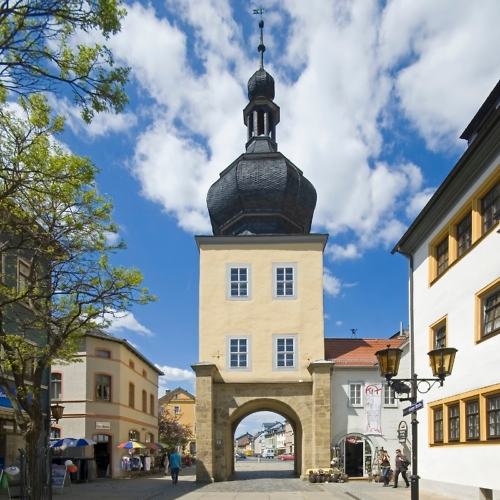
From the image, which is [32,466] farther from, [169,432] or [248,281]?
[169,432]

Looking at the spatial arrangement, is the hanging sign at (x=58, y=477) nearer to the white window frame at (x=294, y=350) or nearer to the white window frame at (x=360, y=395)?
the white window frame at (x=294, y=350)

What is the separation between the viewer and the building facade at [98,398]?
33.3 m

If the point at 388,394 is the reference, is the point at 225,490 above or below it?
below

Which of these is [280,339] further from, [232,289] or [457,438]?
[457,438]

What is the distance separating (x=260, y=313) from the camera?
103 feet

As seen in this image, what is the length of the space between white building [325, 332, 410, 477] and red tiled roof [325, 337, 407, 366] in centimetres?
7

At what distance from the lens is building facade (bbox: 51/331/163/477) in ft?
109

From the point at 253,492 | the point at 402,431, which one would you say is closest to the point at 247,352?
the point at 402,431

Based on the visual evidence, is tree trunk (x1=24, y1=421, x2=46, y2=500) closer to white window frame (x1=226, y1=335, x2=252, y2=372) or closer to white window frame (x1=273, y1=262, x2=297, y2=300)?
white window frame (x1=226, y1=335, x2=252, y2=372)

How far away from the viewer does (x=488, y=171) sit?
15.7 metres

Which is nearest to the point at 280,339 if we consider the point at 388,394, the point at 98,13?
the point at 388,394

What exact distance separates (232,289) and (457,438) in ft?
51.7

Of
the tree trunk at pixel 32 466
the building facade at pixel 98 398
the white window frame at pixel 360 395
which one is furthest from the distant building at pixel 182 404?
the tree trunk at pixel 32 466

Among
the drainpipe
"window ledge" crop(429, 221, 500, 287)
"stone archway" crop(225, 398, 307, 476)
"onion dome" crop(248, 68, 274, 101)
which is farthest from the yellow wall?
"window ledge" crop(429, 221, 500, 287)
